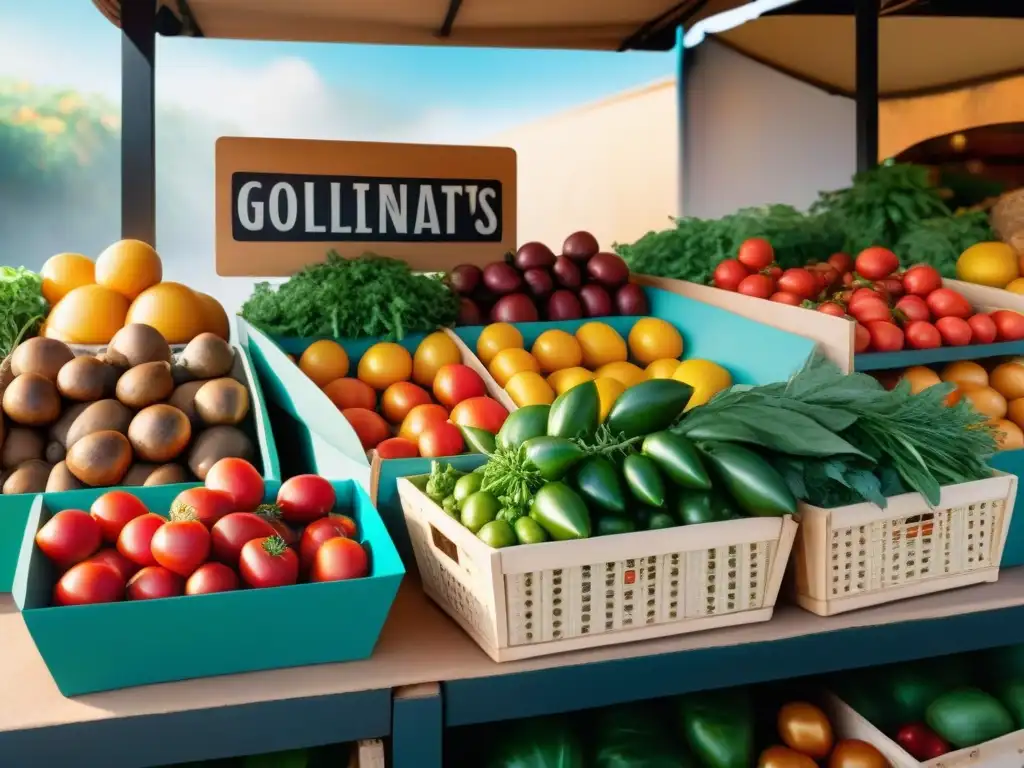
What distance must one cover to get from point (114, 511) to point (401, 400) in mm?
824

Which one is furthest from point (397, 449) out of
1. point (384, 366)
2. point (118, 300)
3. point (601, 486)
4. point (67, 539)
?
point (118, 300)

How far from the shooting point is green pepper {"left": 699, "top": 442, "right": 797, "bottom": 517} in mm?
1471

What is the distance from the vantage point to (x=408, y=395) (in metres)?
2.16

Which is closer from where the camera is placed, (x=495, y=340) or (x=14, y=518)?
(x=14, y=518)

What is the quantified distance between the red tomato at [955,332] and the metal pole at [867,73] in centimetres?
167

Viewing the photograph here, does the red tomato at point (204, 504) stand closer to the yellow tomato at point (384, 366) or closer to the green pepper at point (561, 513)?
the green pepper at point (561, 513)

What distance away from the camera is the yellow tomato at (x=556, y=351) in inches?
93.4

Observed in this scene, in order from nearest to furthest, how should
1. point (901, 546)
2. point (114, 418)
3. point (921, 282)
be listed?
point (901, 546), point (114, 418), point (921, 282)

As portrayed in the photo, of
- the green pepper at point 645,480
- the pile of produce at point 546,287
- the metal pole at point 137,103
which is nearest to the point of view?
the green pepper at point 645,480

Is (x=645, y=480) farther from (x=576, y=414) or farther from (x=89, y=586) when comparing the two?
(x=89, y=586)

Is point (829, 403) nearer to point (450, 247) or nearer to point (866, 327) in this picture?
point (866, 327)

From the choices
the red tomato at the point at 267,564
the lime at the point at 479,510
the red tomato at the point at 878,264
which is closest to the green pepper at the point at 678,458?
the lime at the point at 479,510

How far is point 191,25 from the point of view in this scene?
11.5ft

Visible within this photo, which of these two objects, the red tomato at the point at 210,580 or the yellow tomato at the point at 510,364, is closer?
the red tomato at the point at 210,580
